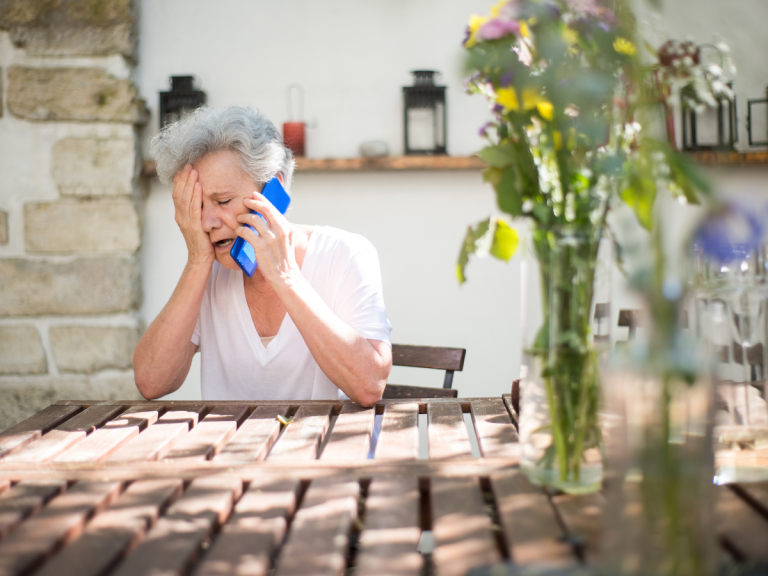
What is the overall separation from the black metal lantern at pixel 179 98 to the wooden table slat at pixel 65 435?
177 cm

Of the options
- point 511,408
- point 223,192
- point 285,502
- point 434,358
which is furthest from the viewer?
point 434,358

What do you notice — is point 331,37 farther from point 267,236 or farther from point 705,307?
point 705,307

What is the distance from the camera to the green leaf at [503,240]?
0.85 metres

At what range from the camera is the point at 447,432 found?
3.60 ft

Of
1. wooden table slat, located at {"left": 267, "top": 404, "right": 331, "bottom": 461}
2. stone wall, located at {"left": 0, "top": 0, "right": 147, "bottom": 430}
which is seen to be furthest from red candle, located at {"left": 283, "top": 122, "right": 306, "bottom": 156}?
wooden table slat, located at {"left": 267, "top": 404, "right": 331, "bottom": 461}

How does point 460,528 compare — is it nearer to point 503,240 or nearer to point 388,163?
point 503,240

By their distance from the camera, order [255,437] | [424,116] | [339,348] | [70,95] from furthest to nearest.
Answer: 1. [424,116]
2. [70,95]
3. [339,348]
4. [255,437]

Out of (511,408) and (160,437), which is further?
(511,408)

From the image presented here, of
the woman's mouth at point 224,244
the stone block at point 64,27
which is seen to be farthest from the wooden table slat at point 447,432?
the stone block at point 64,27

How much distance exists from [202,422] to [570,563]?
2.54 feet

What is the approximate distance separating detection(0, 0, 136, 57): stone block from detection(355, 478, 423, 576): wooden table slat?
8.29ft

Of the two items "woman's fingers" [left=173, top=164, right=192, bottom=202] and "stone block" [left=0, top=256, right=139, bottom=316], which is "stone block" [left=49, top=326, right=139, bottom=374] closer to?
"stone block" [left=0, top=256, right=139, bottom=316]

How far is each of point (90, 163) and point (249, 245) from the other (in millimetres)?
1464

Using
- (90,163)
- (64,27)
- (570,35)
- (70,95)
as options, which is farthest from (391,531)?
(64,27)
